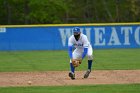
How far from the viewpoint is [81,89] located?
12.5m

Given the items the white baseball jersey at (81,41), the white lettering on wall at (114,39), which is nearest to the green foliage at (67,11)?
→ the white lettering on wall at (114,39)

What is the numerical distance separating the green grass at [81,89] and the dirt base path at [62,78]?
0.92m

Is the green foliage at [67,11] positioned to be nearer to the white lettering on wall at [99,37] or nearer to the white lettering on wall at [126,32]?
the white lettering on wall at [99,37]

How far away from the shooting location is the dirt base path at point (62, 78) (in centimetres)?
1408

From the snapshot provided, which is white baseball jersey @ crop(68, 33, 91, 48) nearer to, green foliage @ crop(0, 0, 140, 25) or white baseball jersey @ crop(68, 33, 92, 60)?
white baseball jersey @ crop(68, 33, 92, 60)

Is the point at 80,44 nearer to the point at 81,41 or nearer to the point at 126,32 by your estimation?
the point at 81,41

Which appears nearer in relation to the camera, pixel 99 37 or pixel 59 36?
pixel 59 36

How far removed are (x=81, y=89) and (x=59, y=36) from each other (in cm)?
1876

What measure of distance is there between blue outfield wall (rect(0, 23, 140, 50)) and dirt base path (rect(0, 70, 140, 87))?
13430 millimetres

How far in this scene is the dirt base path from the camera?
554 inches

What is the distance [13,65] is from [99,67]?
370 cm

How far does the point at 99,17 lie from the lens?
4438cm

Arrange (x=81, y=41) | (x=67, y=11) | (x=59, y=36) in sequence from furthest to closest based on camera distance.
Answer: (x=67, y=11), (x=59, y=36), (x=81, y=41)

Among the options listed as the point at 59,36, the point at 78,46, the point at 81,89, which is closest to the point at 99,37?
the point at 59,36
